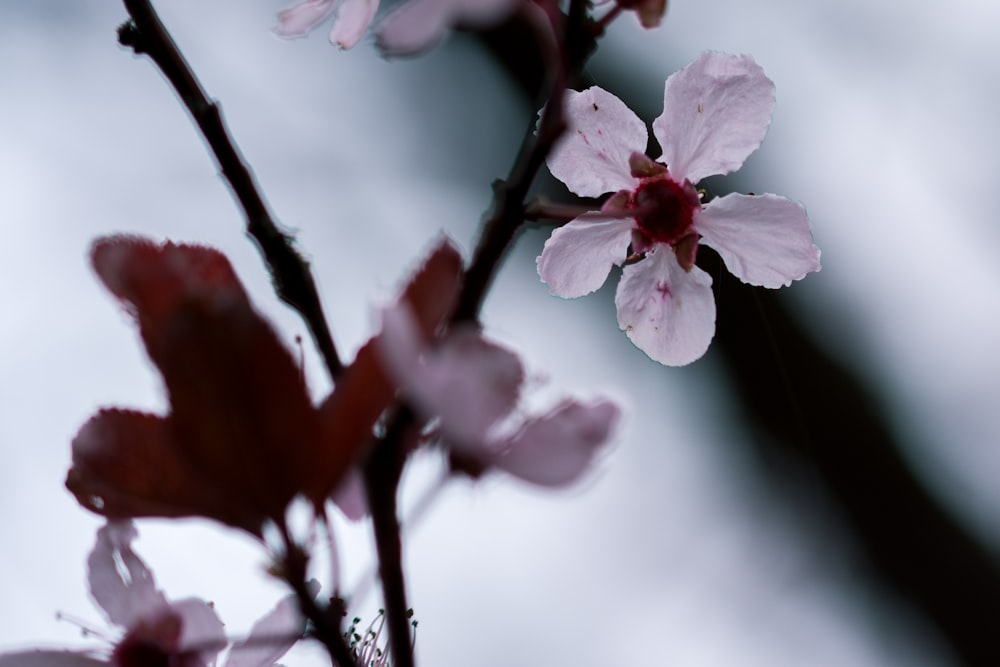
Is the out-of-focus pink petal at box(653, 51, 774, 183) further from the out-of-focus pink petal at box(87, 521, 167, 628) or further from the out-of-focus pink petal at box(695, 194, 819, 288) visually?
the out-of-focus pink petal at box(87, 521, 167, 628)

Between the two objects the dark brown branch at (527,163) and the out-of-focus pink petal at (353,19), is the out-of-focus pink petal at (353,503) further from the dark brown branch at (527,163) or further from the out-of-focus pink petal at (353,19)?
the out-of-focus pink petal at (353,19)

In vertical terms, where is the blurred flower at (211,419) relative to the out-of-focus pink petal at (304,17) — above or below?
below

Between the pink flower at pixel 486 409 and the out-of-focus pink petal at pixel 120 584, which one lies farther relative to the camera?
the out-of-focus pink petal at pixel 120 584

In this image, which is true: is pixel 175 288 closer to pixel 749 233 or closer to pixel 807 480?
pixel 749 233

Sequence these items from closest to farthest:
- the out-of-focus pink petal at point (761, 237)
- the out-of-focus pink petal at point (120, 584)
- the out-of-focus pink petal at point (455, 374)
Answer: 1. the out-of-focus pink petal at point (455, 374)
2. the out-of-focus pink petal at point (120, 584)
3. the out-of-focus pink petal at point (761, 237)

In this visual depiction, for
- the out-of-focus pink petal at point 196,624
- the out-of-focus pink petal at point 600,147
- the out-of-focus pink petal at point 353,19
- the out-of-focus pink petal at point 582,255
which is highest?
the out-of-focus pink petal at point 353,19

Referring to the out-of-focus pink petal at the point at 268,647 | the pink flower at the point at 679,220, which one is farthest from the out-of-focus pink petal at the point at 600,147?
the out-of-focus pink petal at the point at 268,647

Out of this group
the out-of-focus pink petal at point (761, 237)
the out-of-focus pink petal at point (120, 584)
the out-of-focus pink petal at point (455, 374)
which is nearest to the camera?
the out-of-focus pink petal at point (455, 374)
